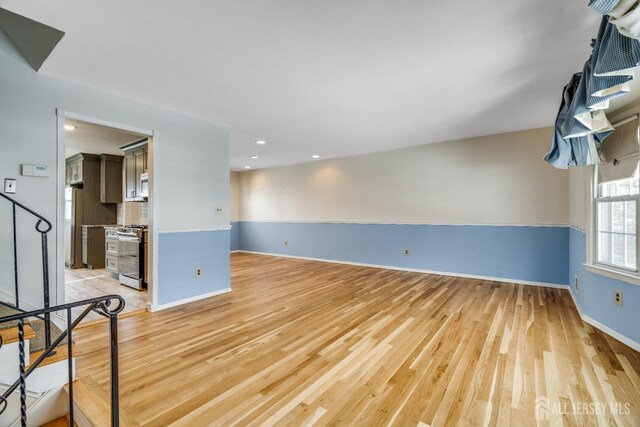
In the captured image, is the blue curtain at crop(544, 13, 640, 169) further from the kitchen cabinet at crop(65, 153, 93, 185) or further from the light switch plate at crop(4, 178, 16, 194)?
the kitchen cabinet at crop(65, 153, 93, 185)

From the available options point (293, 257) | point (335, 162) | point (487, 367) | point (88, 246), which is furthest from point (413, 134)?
point (88, 246)

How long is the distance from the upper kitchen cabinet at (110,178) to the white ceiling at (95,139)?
0.66ft

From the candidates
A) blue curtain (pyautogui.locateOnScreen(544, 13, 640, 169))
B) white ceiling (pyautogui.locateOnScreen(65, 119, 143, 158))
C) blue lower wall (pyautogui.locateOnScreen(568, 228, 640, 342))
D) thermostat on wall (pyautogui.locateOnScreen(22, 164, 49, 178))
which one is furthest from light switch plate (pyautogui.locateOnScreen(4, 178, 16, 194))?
blue lower wall (pyautogui.locateOnScreen(568, 228, 640, 342))

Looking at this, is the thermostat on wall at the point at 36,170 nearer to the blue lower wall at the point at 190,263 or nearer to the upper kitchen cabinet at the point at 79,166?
the blue lower wall at the point at 190,263

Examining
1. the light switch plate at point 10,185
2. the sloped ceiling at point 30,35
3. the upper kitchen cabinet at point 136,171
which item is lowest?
the light switch plate at point 10,185

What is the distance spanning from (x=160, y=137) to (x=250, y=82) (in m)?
1.47

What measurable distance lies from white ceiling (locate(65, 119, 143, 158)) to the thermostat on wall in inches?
56.3

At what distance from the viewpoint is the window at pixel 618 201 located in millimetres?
2492

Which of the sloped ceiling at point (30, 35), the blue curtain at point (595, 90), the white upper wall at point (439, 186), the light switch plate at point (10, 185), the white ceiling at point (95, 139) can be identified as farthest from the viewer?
the white upper wall at point (439, 186)

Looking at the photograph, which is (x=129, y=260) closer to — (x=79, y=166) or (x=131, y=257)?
(x=131, y=257)

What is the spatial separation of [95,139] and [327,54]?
4492 millimetres

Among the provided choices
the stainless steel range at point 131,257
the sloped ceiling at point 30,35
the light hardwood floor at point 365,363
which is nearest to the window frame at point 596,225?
the light hardwood floor at point 365,363

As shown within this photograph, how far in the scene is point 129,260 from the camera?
4.46 metres

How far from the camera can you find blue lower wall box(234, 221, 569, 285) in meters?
4.36
